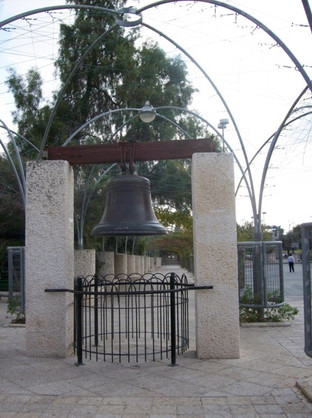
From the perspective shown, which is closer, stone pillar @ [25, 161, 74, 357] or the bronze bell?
the bronze bell

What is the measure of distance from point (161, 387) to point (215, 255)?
2162mm

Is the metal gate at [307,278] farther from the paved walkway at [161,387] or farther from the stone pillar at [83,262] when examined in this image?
the stone pillar at [83,262]

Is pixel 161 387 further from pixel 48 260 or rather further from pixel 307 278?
pixel 48 260

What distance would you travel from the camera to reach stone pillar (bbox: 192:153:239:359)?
260 inches

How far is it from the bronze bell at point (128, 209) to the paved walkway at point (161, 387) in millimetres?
1779

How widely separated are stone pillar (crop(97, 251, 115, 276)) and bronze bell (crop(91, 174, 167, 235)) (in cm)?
1264

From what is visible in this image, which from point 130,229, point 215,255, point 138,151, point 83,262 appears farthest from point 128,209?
point 83,262

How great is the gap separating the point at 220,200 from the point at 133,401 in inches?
124

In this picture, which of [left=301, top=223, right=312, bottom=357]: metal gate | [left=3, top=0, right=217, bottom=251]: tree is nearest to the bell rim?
[left=301, top=223, right=312, bottom=357]: metal gate


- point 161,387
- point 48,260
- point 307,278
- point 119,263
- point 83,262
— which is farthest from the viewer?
point 119,263

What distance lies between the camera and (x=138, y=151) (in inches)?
270

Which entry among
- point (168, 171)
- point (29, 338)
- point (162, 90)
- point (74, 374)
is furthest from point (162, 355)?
point (162, 90)

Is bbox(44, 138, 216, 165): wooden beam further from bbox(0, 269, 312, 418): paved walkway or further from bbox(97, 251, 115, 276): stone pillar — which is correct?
bbox(97, 251, 115, 276): stone pillar

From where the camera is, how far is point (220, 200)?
6.86 m
